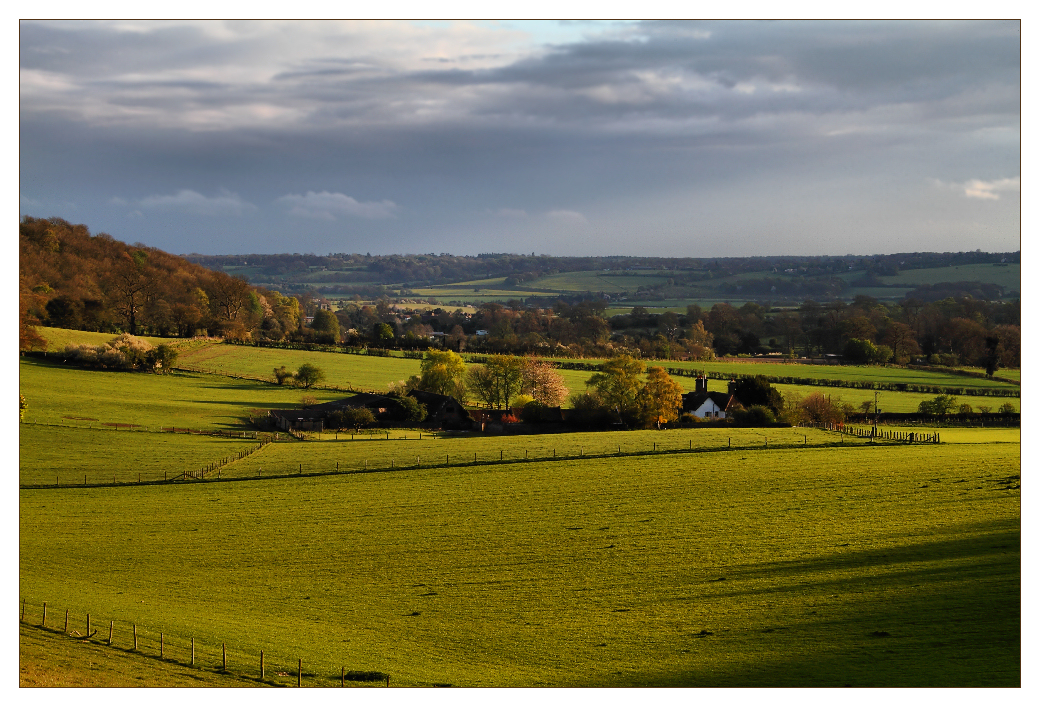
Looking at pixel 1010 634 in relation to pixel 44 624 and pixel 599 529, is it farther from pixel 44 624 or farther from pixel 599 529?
pixel 44 624

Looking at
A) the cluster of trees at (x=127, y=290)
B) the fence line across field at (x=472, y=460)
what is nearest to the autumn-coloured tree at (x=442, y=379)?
the fence line across field at (x=472, y=460)

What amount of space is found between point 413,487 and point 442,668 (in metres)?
22.2

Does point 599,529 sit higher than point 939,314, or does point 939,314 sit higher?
point 939,314

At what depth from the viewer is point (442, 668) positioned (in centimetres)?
2098

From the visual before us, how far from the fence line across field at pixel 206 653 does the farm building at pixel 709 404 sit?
50.8 metres

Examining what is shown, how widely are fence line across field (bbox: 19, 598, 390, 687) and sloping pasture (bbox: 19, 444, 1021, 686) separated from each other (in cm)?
15

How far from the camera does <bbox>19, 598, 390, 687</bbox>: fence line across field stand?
20016mm

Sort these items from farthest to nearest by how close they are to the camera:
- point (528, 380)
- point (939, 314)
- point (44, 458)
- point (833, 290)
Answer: point (833, 290) → point (939, 314) → point (528, 380) → point (44, 458)

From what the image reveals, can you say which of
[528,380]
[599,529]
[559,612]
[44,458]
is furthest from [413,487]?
[528,380]

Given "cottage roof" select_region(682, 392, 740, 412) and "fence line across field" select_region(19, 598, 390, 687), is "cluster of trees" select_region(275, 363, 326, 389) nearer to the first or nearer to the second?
"cottage roof" select_region(682, 392, 740, 412)

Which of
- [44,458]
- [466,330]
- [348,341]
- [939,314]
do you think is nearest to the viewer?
[44,458]

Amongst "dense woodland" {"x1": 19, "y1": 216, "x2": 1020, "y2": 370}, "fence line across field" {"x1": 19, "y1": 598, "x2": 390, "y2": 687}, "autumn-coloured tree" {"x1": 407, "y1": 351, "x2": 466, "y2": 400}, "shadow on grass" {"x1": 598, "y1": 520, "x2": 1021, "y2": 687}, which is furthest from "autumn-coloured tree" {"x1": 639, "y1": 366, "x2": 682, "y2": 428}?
"fence line across field" {"x1": 19, "y1": 598, "x2": 390, "y2": 687}

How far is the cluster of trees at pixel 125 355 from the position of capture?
76375mm

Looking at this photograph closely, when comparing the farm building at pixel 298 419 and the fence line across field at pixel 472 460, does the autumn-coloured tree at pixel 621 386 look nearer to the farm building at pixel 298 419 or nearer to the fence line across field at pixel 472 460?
the fence line across field at pixel 472 460
